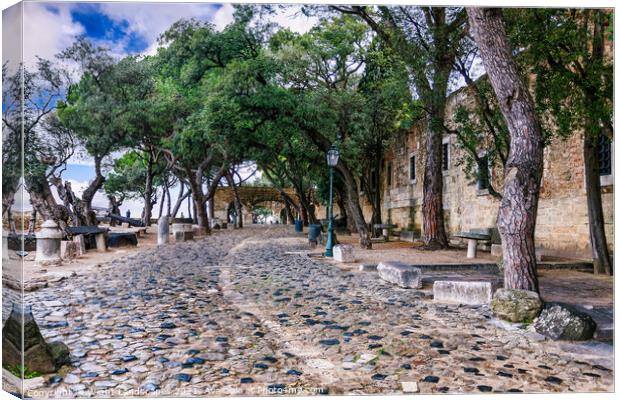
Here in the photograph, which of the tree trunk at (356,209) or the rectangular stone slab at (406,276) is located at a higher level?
the tree trunk at (356,209)

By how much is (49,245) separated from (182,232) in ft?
19.2

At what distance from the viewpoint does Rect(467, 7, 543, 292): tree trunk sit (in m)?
3.72

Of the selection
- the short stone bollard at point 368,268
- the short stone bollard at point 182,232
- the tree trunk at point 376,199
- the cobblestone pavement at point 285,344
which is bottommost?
the cobblestone pavement at point 285,344

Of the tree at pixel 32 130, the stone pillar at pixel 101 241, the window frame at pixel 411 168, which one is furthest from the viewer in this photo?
the window frame at pixel 411 168

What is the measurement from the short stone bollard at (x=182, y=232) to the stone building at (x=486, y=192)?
6359 millimetres

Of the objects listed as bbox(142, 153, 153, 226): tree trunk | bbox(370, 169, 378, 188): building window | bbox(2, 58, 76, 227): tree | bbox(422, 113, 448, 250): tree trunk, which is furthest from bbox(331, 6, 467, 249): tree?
bbox(370, 169, 378, 188): building window

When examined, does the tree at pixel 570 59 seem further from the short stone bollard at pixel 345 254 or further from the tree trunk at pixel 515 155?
the short stone bollard at pixel 345 254

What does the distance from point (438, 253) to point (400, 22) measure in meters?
4.12

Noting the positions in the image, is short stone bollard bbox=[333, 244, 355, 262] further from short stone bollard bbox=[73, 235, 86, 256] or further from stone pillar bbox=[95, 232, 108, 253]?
stone pillar bbox=[95, 232, 108, 253]

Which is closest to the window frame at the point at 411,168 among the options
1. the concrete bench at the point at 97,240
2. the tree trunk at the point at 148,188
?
the tree trunk at the point at 148,188

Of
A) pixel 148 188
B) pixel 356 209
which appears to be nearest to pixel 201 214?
pixel 148 188

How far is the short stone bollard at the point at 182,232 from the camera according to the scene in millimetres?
11617

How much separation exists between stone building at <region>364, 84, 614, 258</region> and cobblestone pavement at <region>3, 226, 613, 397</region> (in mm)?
3512

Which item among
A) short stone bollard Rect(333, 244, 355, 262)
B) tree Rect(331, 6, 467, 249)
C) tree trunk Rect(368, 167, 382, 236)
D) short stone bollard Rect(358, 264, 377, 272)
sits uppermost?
tree Rect(331, 6, 467, 249)
